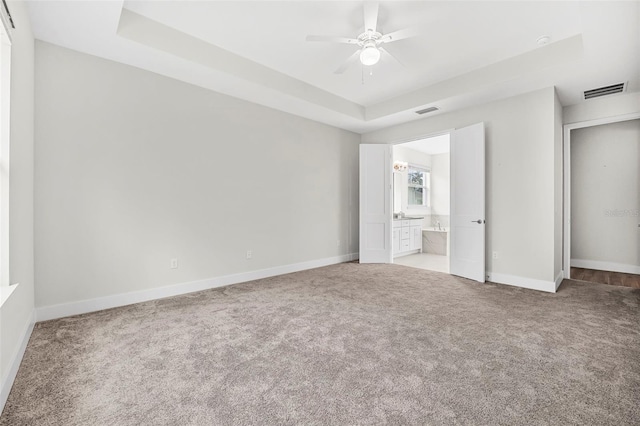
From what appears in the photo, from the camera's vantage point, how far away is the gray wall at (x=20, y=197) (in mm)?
1904

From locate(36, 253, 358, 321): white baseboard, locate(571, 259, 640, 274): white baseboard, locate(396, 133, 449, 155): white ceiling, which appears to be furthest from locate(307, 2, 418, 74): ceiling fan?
locate(571, 259, 640, 274): white baseboard

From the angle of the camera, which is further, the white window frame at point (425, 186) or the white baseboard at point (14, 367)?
the white window frame at point (425, 186)

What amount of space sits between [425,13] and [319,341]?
10.4ft

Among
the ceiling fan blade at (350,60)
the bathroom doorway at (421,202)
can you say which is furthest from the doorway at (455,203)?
the ceiling fan blade at (350,60)

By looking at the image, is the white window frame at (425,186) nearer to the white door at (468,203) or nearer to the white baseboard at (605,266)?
the white door at (468,203)

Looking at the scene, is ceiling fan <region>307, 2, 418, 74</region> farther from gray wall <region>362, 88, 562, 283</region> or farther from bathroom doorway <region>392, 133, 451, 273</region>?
bathroom doorway <region>392, 133, 451, 273</region>

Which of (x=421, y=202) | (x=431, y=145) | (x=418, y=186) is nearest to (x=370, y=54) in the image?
(x=431, y=145)

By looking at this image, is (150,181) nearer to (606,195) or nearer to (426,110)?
(426,110)

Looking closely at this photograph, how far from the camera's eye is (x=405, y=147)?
791 centimetres

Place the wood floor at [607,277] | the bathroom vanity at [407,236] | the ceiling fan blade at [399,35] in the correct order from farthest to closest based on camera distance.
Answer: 1. the bathroom vanity at [407,236]
2. the wood floor at [607,277]
3. the ceiling fan blade at [399,35]

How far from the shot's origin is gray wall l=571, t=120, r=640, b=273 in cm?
479

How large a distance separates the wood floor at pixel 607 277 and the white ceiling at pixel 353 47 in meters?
2.70

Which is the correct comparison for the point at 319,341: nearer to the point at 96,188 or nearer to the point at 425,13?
the point at 96,188

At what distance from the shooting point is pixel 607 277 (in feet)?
15.0
